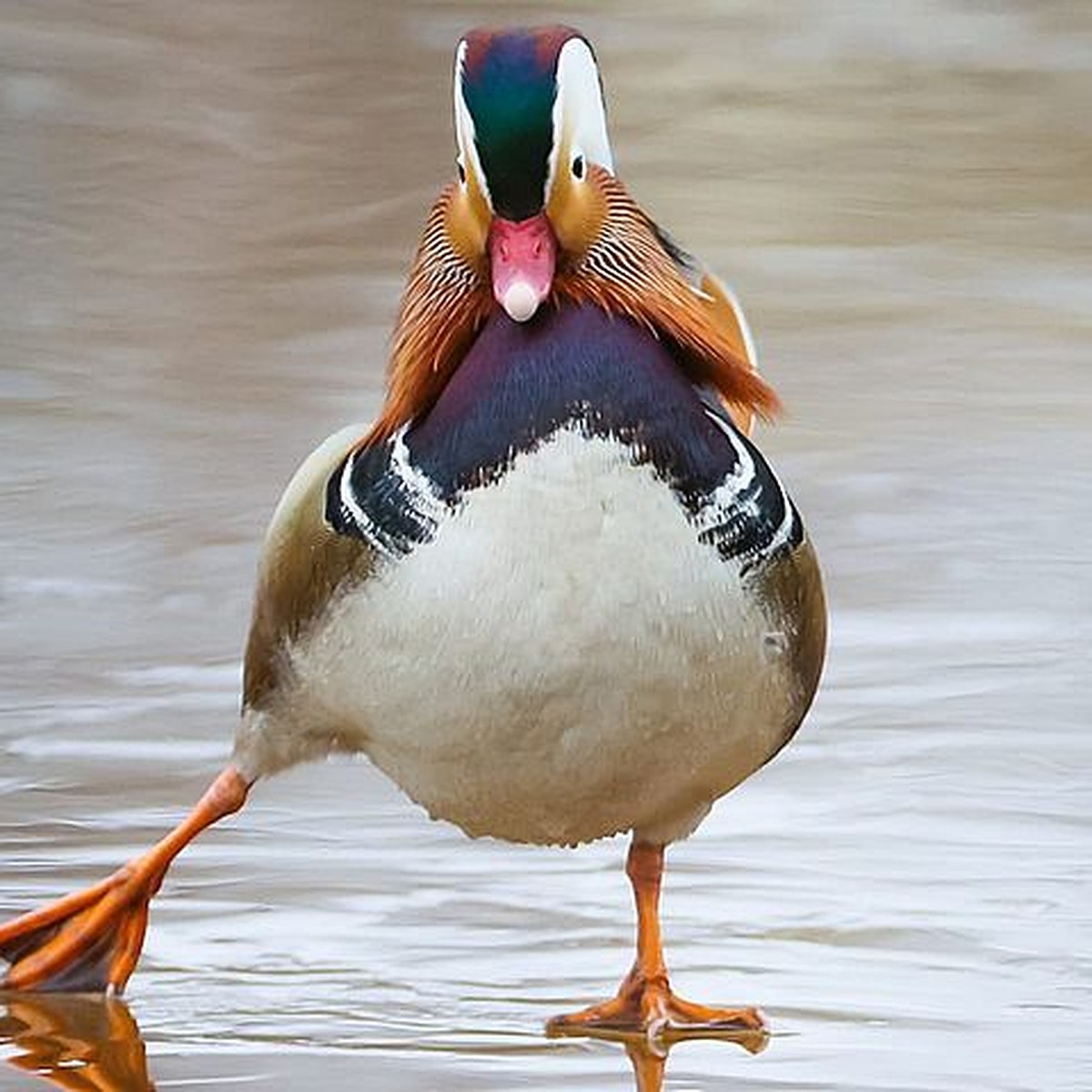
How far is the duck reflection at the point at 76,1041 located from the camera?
15.4ft

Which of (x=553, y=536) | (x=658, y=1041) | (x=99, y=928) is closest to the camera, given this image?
(x=553, y=536)

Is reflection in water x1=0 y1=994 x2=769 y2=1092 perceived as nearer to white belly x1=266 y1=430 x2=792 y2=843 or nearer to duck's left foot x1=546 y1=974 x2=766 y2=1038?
duck's left foot x1=546 y1=974 x2=766 y2=1038

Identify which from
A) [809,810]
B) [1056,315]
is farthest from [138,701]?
[1056,315]

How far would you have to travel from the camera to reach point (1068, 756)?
21.0ft

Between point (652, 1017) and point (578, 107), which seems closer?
point (578, 107)

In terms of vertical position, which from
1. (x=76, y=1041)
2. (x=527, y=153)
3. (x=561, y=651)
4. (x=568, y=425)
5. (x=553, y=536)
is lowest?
(x=76, y=1041)

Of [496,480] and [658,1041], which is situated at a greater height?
[496,480]

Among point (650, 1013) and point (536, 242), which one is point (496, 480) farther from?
point (650, 1013)

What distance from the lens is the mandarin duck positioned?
446cm

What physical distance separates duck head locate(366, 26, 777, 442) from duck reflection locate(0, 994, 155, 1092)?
905 mm

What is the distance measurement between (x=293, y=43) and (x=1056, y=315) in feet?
11.7

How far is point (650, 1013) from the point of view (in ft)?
16.2

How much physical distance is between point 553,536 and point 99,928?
1120 millimetres

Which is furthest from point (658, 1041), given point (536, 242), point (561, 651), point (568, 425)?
point (536, 242)
